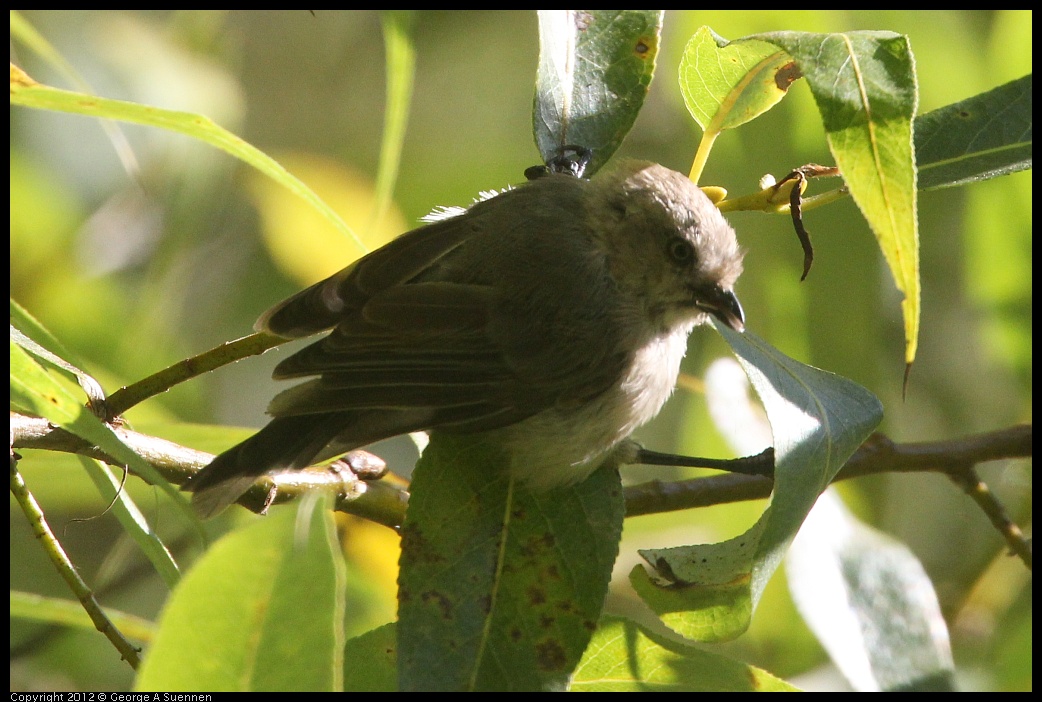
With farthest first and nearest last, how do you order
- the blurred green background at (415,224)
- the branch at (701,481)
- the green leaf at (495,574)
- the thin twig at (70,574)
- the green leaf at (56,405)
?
the blurred green background at (415,224) → the branch at (701,481) → the green leaf at (495,574) → the thin twig at (70,574) → the green leaf at (56,405)

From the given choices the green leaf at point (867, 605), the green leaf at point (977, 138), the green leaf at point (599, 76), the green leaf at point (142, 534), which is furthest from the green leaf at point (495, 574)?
the green leaf at point (977, 138)

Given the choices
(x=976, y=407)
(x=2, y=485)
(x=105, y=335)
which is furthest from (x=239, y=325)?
(x=976, y=407)

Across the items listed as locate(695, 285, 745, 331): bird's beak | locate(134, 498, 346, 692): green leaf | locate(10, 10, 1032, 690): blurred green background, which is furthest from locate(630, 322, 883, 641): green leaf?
locate(10, 10, 1032, 690): blurred green background

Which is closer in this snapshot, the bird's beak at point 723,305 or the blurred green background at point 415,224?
the bird's beak at point 723,305

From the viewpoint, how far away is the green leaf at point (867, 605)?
86.8 inches

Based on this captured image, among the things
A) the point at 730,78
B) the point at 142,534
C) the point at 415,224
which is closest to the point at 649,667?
the point at 142,534

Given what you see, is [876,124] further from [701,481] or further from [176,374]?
[176,374]

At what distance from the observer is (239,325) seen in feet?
13.4

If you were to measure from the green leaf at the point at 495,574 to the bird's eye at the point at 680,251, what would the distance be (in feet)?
1.85

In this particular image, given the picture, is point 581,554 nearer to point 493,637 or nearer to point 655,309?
point 493,637

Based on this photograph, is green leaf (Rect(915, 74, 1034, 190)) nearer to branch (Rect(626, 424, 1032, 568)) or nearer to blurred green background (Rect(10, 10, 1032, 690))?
branch (Rect(626, 424, 1032, 568))

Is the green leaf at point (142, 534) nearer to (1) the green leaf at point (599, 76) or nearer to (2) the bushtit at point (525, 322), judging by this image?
(2) the bushtit at point (525, 322)

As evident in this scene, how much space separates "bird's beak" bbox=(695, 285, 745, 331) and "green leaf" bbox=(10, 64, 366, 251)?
3.15 ft

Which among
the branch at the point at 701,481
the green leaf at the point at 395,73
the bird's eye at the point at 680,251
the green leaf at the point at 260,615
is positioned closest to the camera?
the green leaf at the point at 260,615
